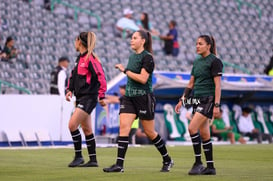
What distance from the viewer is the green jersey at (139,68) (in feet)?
36.2

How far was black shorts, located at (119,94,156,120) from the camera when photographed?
11086 mm

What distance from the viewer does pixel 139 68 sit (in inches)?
436

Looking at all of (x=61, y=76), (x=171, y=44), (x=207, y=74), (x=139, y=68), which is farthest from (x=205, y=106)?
(x=171, y=44)

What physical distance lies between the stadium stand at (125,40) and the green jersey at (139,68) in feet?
41.7

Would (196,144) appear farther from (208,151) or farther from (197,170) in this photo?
(197,170)

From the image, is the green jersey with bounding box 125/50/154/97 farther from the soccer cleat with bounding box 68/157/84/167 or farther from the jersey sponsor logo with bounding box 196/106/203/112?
the soccer cleat with bounding box 68/157/84/167

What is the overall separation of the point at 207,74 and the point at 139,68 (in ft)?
3.07

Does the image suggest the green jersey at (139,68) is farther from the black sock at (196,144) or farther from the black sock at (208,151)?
the black sock at (208,151)

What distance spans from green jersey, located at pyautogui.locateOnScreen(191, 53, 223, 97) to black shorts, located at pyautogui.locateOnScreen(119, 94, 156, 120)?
2.19 ft

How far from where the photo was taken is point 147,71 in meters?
11.0

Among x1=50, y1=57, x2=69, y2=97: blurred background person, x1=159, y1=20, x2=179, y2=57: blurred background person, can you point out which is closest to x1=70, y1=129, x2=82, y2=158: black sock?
x1=50, y1=57, x2=69, y2=97: blurred background person

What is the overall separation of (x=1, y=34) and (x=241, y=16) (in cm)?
1469

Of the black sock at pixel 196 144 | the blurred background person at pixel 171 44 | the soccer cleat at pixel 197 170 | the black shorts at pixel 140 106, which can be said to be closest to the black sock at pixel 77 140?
the black shorts at pixel 140 106

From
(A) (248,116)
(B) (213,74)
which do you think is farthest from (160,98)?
(B) (213,74)
